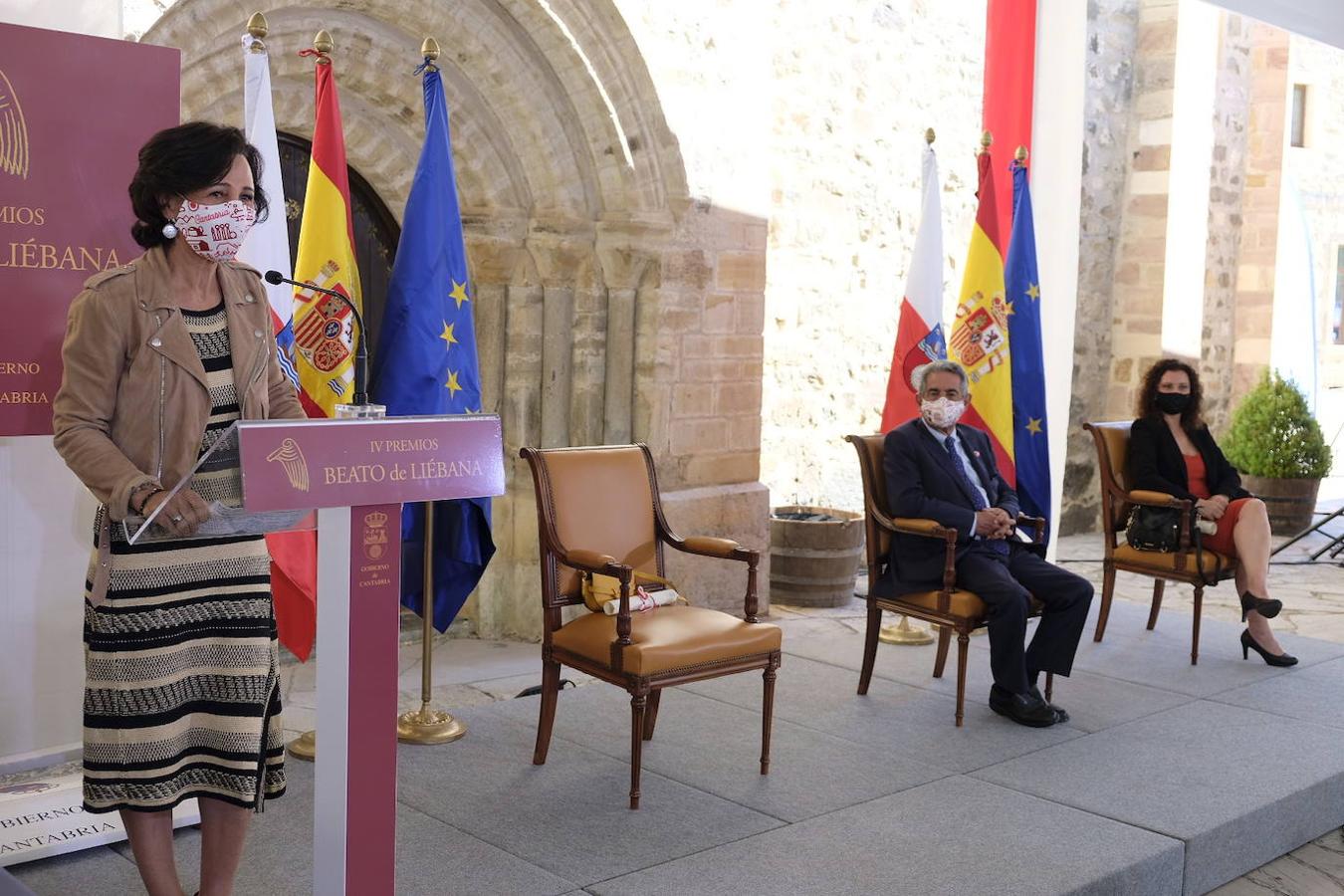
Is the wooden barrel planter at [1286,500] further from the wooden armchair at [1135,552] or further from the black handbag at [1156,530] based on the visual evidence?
the black handbag at [1156,530]

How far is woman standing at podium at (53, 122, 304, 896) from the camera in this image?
2.26 m

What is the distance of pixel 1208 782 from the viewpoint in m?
3.73

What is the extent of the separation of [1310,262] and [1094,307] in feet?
10.6

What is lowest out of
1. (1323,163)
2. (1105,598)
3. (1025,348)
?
(1105,598)

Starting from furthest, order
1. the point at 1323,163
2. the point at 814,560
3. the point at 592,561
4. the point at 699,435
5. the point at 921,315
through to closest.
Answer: the point at 1323,163
the point at 814,560
the point at 699,435
the point at 921,315
the point at 592,561

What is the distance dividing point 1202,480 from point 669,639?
285cm

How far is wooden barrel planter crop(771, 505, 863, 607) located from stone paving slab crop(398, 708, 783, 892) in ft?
7.79

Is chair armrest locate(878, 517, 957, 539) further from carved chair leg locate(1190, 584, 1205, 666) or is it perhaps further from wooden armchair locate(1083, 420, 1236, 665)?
carved chair leg locate(1190, 584, 1205, 666)

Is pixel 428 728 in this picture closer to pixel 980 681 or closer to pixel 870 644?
pixel 870 644

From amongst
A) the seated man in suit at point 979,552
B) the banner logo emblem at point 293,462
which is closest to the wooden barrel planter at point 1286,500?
the seated man in suit at point 979,552

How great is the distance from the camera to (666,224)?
5457mm

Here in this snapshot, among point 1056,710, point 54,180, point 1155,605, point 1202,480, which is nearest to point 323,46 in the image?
point 54,180

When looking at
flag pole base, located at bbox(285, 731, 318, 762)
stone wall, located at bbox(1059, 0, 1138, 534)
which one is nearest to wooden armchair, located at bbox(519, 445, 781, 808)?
flag pole base, located at bbox(285, 731, 318, 762)

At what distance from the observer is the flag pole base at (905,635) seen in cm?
528
